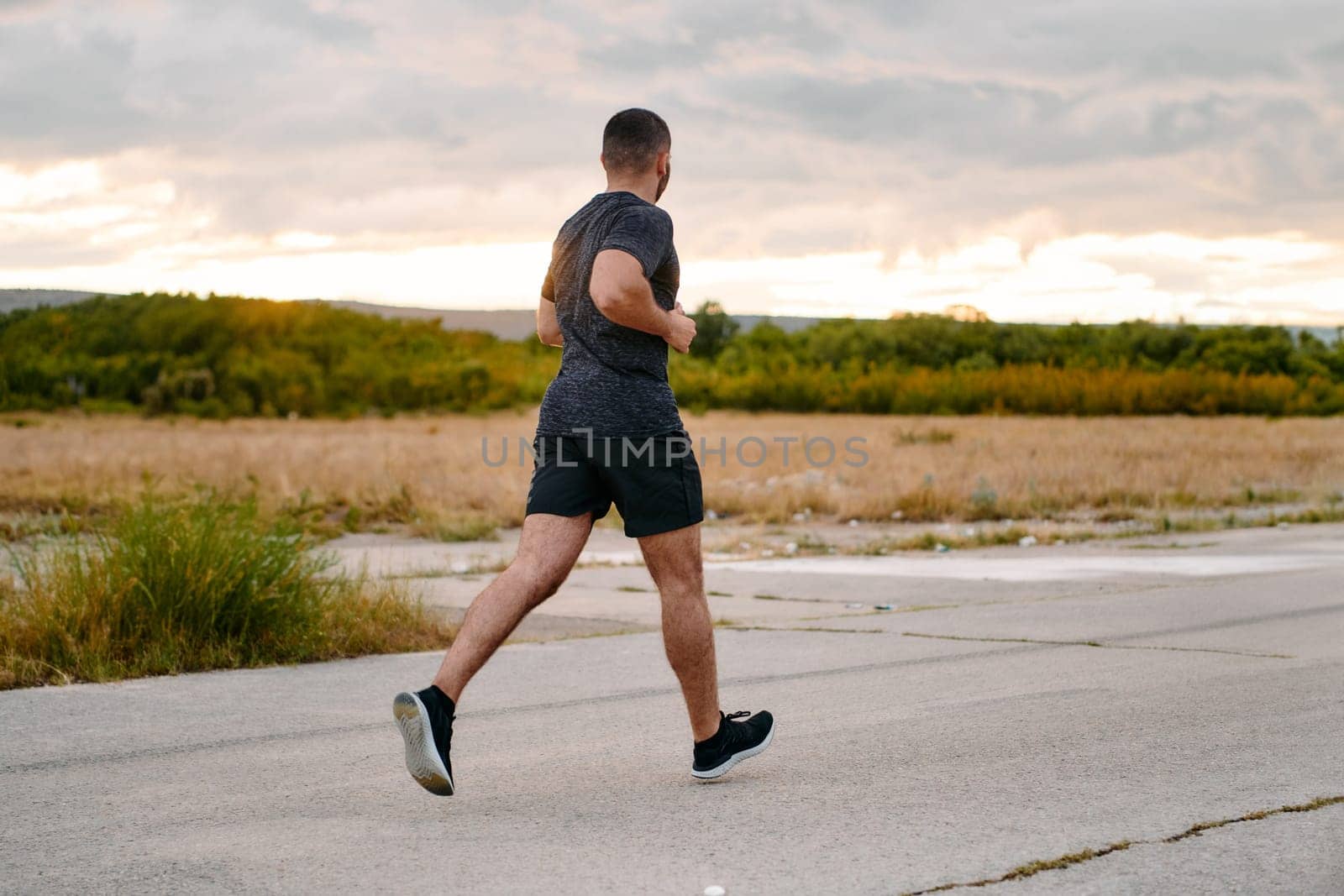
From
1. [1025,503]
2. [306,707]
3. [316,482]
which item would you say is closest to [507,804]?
[306,707]

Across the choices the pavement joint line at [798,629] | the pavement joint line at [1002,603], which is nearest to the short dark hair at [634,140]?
the pavement joint line at [798,629]

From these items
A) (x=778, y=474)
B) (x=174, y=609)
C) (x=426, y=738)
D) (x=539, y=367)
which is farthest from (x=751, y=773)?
(x=539, y=367)

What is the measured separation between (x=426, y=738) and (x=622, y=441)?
114 centimetres

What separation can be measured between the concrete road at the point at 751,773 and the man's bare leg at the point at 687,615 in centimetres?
32

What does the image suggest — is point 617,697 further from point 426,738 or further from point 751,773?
point 426,738

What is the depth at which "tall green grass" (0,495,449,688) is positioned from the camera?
760 centimetres

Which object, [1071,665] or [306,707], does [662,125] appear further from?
[1071,665]

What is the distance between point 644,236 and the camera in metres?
5.07

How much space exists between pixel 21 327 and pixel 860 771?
75640 millimetres

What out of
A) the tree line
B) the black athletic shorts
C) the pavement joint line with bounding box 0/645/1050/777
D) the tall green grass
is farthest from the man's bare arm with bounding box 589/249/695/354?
the tree line

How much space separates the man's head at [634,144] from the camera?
5289mm

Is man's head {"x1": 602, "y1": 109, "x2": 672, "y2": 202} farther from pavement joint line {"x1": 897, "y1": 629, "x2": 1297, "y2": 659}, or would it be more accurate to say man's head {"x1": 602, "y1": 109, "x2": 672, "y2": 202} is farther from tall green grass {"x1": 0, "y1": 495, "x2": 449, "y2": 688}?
pavement joint line {"x1": 897, "y1": 629, "x2": 1297, "y2": 659}

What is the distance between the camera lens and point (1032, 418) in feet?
218

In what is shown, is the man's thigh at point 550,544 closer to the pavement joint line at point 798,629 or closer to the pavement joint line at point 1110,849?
the pavement joint line at point 1110,849
